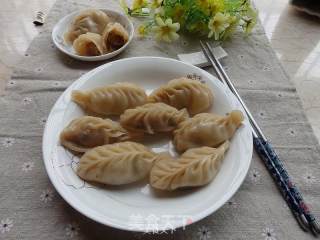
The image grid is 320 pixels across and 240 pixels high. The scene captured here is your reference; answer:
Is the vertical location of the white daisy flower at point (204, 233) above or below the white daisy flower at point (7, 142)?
above

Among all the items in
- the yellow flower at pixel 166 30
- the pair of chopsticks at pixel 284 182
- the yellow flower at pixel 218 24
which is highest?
the yellow flower at pixel 218 24

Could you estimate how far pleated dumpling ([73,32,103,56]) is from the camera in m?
1.15

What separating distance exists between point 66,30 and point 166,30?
0.44m

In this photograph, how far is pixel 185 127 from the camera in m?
0.83

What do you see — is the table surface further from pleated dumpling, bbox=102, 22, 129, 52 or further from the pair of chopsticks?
pleated dumpling, bbox=102, 22, 129, 52

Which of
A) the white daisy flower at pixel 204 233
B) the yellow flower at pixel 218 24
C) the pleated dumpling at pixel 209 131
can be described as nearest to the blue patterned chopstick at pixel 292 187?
the pleated dumpling at pixel 209 131

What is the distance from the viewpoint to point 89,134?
2.66ft

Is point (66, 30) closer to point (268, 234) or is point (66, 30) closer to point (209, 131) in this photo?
point (209, 131)

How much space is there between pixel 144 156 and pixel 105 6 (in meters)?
1.00

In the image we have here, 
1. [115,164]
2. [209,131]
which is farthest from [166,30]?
[115,164]

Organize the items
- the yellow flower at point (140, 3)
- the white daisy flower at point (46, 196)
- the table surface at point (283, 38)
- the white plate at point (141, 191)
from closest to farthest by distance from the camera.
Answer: the white plate at point (141, 191) → the white daisy flower at point (46, 196) → the table surface at point (283, 38) → the yellow flower at point (140, 3)

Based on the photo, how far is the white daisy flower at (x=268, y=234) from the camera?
2.28 feet

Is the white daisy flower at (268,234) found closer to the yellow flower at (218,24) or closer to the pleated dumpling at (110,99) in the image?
the pleated dumpling at (110,99)

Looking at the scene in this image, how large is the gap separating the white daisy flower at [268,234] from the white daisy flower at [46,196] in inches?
21.3
